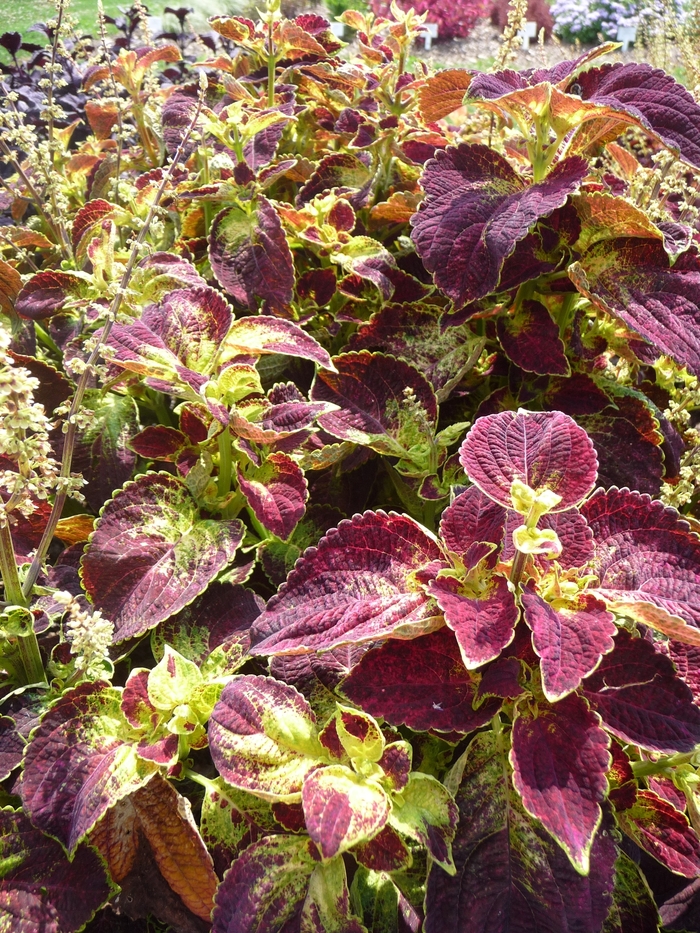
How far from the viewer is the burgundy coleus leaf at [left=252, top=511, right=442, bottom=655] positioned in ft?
2.68

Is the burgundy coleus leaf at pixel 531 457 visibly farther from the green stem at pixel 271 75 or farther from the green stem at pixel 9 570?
the green stem at pixel 271 75

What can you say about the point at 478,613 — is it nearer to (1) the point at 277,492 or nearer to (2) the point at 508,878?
(2) the point at 508,878

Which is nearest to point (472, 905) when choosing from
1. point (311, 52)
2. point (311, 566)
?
point (311, 566)

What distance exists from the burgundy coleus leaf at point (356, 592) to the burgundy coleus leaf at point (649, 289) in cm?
46

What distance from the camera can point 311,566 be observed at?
88cm

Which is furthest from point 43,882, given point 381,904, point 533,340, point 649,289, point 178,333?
point 649,289

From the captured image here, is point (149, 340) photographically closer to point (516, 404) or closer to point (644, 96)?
point (516, 404)

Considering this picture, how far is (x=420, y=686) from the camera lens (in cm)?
86

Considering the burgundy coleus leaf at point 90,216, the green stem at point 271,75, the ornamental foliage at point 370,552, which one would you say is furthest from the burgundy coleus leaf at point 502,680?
the green stem at point 271,75

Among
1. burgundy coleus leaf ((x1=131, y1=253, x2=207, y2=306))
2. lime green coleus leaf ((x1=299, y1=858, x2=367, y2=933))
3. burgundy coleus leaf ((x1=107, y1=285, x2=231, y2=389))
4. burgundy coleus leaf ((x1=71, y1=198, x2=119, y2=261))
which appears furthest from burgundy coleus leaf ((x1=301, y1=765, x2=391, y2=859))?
burgundy coleus leaf ((x1=71, y1=198, x2=119, y2=261))

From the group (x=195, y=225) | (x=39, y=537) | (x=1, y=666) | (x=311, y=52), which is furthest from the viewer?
(x=311, y=52)

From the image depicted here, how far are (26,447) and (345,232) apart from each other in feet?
2.74

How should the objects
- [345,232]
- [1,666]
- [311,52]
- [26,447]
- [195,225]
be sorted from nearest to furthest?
[26,447] → [1,666] → [345,232] → [195,225] → [311,52]

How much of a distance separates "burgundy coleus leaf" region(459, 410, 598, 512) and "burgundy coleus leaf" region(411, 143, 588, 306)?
26cm
